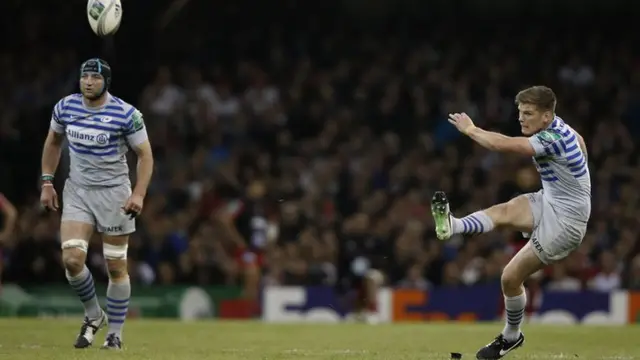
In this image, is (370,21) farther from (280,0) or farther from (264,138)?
→ (264,138)

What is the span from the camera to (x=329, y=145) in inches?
966

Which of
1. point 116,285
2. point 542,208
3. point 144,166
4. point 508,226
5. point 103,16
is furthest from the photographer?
point 103,16

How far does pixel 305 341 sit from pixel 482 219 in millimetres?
3845

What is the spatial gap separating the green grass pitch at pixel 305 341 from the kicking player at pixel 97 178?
2.09ft

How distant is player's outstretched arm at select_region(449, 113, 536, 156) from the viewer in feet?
35.6

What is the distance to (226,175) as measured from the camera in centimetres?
2339

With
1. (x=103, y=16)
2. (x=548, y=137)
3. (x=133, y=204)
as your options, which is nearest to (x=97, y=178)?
(x=133, y=204)

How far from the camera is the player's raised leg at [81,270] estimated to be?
12375 mm

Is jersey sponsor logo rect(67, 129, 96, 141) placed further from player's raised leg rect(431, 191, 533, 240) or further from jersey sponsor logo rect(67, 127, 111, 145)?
player's raised leg rect(431, 191, 533, 240)

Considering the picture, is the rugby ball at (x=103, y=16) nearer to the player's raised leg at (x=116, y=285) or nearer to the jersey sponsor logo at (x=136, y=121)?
the jersey sponsor logo at (x=136, y=121)

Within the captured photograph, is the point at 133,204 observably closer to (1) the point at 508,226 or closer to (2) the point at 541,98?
(1) the point at 508,226

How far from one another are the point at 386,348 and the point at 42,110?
1235cm

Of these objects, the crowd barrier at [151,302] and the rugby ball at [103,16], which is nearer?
the rugby ball at [103,16]

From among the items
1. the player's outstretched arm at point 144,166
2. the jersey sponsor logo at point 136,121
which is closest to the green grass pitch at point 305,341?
the player's outstretched arm at point 144,166
